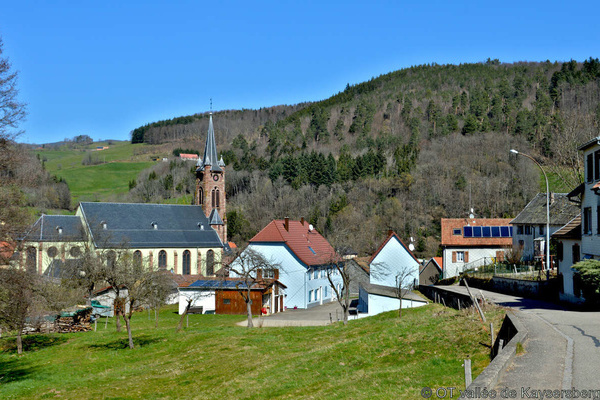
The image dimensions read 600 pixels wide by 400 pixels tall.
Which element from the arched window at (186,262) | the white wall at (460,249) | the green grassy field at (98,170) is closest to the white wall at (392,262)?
the white wall at (460,249)

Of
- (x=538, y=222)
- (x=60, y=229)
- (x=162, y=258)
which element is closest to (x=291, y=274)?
(x=538, y=222)

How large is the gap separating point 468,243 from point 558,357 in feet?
137

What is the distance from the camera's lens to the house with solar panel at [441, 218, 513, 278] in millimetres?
50594

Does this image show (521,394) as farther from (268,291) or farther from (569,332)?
(268,291)

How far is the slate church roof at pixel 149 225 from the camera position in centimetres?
6894

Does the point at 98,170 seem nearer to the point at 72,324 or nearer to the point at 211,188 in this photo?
the point at 211,188

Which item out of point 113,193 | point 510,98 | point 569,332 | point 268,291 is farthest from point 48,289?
point 510,98

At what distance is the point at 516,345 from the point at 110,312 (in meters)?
42.3

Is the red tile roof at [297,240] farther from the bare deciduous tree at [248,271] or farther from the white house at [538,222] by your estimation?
the white house at [538,222]

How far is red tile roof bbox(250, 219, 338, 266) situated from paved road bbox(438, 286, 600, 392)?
113 feet

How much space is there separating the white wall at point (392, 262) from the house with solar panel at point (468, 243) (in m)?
3.28

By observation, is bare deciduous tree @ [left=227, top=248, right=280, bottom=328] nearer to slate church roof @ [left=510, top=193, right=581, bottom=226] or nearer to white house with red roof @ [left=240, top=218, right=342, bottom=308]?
white house with red roof @ [left=240, top=218, right=342, bottom=308]

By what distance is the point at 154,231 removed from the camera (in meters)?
72.9

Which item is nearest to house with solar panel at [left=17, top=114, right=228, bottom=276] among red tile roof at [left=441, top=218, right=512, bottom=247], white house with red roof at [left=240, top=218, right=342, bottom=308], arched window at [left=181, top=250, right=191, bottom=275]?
arched window at [left=181, top=250, right=191, bottom=275]
